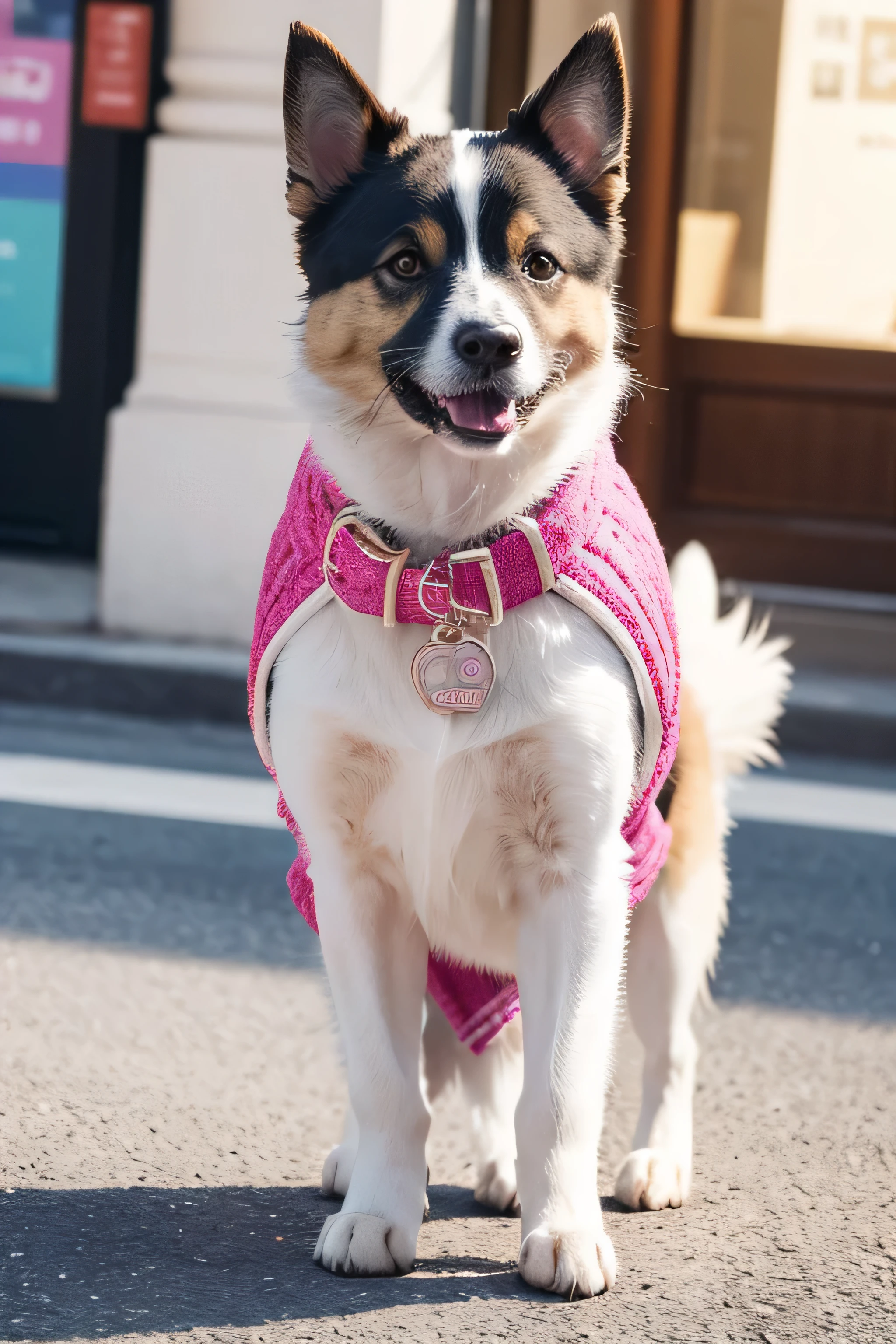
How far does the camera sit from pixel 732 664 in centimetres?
336

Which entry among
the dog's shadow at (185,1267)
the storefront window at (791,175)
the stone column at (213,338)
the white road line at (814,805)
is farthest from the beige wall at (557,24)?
the dog's shadow at (185,1267)

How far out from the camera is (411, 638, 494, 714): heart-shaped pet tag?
2414 millimetres

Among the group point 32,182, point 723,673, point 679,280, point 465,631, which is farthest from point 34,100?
point 465,631

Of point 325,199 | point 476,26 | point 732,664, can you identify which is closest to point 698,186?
point 476,26

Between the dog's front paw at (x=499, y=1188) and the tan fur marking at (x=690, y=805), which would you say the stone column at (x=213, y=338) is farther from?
the dog's front paw at (x=499, y=1188)

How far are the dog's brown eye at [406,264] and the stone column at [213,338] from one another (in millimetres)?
4400

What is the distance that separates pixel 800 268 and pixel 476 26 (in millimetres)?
1875

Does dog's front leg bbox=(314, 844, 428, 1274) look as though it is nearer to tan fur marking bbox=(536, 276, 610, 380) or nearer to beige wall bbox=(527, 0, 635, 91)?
tan fur marking bbox=(536, 276, 610, 380)

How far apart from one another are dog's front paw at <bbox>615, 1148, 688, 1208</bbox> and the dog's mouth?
127 cm

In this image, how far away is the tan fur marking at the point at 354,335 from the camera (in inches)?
98.1

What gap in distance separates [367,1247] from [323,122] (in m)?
1.69

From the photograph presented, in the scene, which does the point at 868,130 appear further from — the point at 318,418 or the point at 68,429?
the point at 318,418

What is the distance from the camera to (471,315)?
7.78 feet

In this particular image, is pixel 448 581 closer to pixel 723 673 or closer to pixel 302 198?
pixel 302 198
